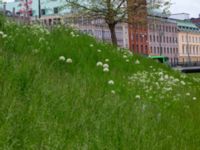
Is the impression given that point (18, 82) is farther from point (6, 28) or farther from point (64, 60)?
point (6, 28)

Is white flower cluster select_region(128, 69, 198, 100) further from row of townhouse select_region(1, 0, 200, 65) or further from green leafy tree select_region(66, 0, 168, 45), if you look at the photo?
row of townhouse select_region(1, 0, 200, 65)

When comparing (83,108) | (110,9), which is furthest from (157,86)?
(110,9)

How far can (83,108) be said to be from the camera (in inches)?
210

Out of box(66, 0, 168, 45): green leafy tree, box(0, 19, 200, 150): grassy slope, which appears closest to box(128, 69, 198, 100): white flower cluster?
box(0, 19, 200, 150): grassy slope

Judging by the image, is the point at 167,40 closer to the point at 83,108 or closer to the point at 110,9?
the point at 110,9

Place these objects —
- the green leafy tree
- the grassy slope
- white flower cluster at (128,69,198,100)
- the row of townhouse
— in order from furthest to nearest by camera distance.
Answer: the row of townhouse
the green leafy tree
white flower cluster at (128,69,198,100)
the grassy slope

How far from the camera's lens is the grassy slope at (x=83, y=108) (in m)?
4.29

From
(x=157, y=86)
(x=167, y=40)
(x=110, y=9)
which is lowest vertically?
(x=167, y=40)

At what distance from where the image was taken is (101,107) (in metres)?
5.58

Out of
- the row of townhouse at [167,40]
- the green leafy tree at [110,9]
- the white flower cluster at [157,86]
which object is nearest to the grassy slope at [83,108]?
the white flower cluster at [157,86]

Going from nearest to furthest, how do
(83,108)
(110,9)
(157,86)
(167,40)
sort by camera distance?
(83,108)
(157,86)
(110,9)
(167,40)

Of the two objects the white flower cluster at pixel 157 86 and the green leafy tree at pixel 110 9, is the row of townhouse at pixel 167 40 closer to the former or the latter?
the green leafy tree at pixel 110 9

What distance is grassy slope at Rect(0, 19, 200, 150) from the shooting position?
4293 millimetres

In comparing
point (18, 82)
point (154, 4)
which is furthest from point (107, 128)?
point (154, 4)
